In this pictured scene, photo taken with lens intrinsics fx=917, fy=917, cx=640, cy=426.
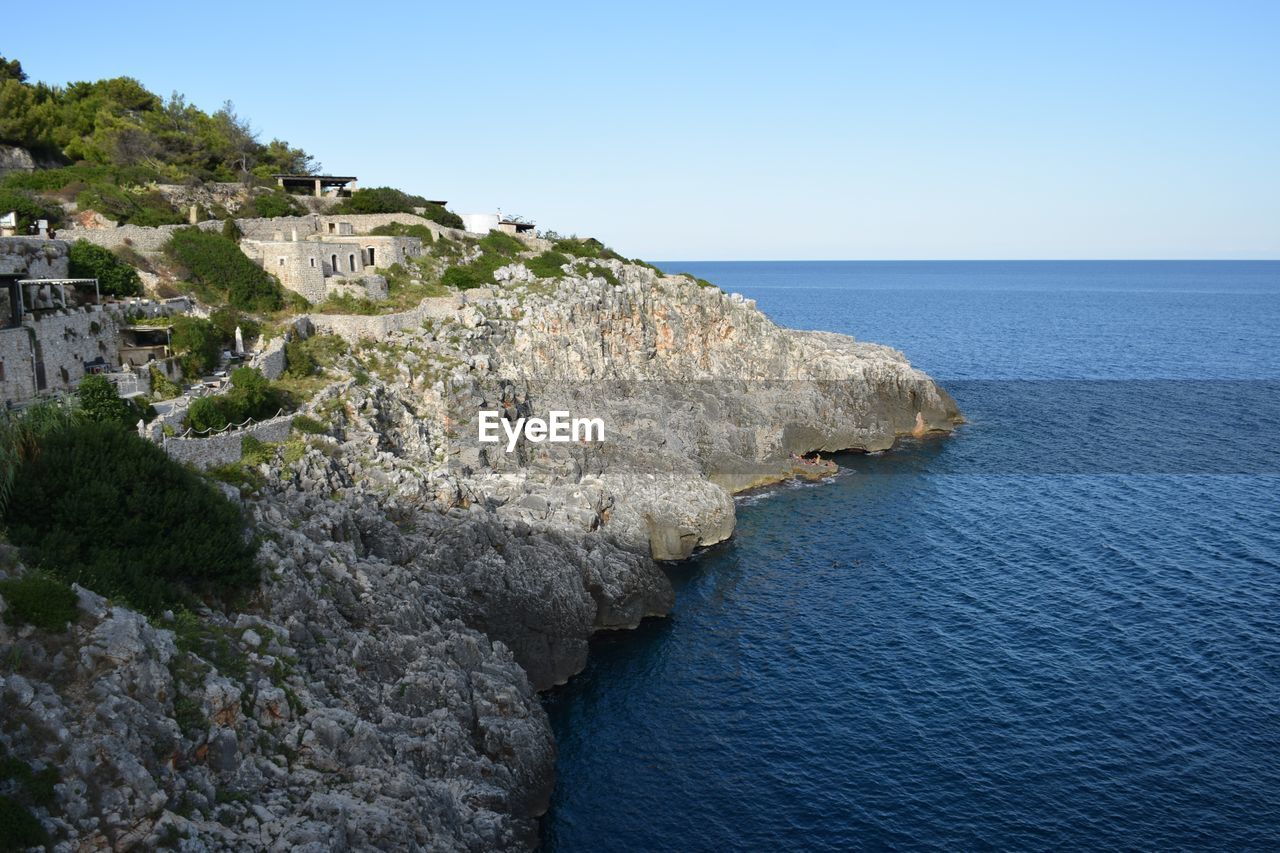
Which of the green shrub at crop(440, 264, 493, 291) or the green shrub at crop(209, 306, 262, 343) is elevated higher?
the green shrub at crop(440, 264, 493, 291)

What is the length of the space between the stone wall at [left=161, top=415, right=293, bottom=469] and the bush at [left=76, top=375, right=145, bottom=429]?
2172mm

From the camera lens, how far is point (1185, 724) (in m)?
40.2

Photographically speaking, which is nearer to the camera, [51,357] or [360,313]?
[51,357]

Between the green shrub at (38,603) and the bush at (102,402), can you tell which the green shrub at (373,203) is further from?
the green shrub at (38,603)

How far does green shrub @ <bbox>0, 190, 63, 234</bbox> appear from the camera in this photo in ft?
193

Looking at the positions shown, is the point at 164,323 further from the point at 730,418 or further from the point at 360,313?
the point at 730,418

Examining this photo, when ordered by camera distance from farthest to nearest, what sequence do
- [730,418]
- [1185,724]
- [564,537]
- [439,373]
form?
[730,418]
[439,373]
[564,537]
[1185,724]

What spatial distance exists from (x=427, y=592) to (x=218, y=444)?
1121 cm

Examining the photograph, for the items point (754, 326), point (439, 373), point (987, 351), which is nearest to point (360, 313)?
point (439, 373)

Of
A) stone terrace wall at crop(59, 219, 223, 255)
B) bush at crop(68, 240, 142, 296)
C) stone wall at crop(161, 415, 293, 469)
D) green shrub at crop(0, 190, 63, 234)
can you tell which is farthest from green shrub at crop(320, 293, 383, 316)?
stone wall at crop(161, 415, 293, 469)

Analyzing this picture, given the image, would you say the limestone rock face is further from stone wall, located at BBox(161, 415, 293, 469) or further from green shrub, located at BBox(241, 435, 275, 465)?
green shrub, located at BBox(241, 435, 275, 465)

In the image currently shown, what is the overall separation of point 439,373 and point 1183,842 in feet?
150

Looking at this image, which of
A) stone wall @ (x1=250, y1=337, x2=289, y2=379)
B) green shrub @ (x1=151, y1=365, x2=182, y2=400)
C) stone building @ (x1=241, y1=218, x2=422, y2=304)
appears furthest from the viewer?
stone building @ (x1=241, y1=218, x2=422, y2=304)

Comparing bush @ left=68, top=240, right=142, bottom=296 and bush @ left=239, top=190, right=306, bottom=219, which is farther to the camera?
bush @ left=239, top=190, right=306, bottom=219
